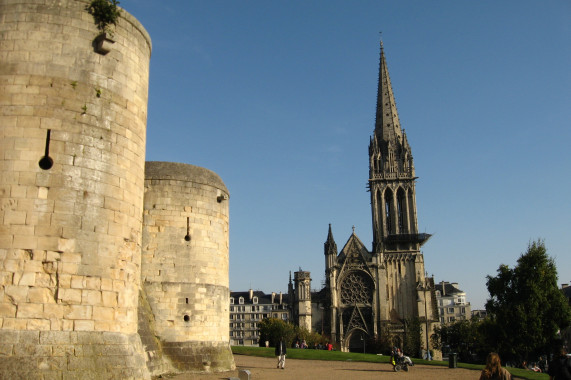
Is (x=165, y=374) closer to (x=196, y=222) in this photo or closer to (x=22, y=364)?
(x=196, y=222)

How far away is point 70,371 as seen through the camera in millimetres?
8617

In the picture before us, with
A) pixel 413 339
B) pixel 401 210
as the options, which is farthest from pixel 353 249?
pixel 413 339

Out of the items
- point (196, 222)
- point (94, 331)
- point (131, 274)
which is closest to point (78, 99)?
point (131, 274)

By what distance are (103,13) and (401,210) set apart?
64267mm

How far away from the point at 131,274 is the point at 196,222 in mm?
7506

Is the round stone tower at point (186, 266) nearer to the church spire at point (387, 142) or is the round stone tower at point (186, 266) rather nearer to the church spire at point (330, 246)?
the church spire at point (330, 246)

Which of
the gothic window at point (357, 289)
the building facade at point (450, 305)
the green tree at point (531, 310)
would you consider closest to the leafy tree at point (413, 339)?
the gothic window at point (357, 289)

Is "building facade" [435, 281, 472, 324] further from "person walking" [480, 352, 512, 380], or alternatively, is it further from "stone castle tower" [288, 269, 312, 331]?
"person walking" [480, 352, 512, 380]

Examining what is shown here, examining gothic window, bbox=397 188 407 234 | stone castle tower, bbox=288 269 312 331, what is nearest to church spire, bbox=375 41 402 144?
gothic window, bbox=397 188 407 234

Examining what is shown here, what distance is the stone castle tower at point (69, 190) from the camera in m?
8.68

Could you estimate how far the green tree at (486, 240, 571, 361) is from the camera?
1106 inches

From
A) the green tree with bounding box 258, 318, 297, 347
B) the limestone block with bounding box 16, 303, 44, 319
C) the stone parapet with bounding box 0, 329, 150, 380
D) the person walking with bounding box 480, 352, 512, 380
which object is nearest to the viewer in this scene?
the person walking with bounding box 480, 352, 512, 380

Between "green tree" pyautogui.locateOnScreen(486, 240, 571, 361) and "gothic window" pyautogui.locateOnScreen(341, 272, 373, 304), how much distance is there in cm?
3825

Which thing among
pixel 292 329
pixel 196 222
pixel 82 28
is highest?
pixel 82 28
